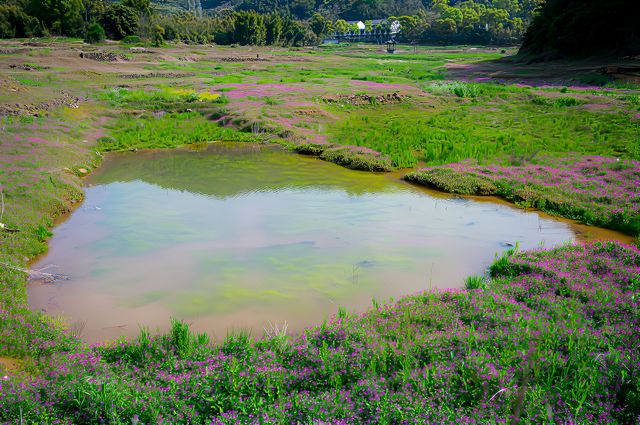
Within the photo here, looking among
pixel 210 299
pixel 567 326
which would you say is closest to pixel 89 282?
pixel 210 299

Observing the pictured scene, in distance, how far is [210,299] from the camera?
902cm

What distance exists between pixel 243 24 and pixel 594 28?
66439 mm

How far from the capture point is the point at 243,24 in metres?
94.9

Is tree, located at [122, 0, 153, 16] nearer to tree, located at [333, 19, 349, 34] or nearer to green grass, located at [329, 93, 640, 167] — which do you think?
green grass, located at [329, 93, 640, 167]

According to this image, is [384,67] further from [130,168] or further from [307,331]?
[307,331]

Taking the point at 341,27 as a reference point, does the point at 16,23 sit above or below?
below

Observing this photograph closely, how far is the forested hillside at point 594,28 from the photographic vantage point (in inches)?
1732

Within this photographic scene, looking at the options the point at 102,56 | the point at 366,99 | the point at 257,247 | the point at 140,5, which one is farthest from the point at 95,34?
the point at 257,247

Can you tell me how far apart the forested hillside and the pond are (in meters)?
39.0

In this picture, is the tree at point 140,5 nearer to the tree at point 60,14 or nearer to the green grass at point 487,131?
the tree at point 60,14

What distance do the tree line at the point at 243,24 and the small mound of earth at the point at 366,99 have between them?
52.7 meters

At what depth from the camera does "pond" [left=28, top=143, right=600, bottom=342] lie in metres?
8.77

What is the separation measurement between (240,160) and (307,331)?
13.7 metres

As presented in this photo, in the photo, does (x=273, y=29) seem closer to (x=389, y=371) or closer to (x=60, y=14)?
(x=60, y=14)
